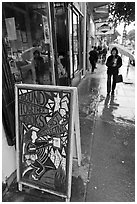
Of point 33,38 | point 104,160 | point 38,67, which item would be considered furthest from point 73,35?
point 104,160

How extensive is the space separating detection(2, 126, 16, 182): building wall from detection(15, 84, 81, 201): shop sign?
0.22 m

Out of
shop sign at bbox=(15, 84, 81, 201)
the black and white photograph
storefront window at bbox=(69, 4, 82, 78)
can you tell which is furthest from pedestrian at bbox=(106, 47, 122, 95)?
shop sign at bbox=(15, 84, 81, 201)

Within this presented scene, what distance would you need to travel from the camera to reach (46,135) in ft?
5.74

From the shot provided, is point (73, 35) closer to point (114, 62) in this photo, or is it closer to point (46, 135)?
point (114, 62)

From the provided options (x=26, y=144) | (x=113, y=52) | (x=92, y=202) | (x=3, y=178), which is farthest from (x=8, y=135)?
(x=113, y=52)

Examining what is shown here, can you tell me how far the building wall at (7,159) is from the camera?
6.39ft

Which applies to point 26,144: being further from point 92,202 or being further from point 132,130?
point 132,130

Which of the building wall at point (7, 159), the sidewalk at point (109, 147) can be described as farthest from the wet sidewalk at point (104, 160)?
the building wall at point (7, 159)

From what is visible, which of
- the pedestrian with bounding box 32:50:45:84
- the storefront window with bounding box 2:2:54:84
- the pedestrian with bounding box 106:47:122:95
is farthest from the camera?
the pedestrian with bounding box 106:47:122:95

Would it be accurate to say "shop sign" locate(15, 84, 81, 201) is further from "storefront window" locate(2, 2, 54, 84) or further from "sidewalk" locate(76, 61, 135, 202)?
"storefront window" locate(2, 2, 54, 84)

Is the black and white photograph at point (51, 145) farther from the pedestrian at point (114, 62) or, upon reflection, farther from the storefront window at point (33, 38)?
the pedestrian at point (114, 62)

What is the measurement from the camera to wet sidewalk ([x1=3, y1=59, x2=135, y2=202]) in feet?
6.35

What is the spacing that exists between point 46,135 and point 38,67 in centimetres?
269

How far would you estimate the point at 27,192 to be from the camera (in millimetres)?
1975
